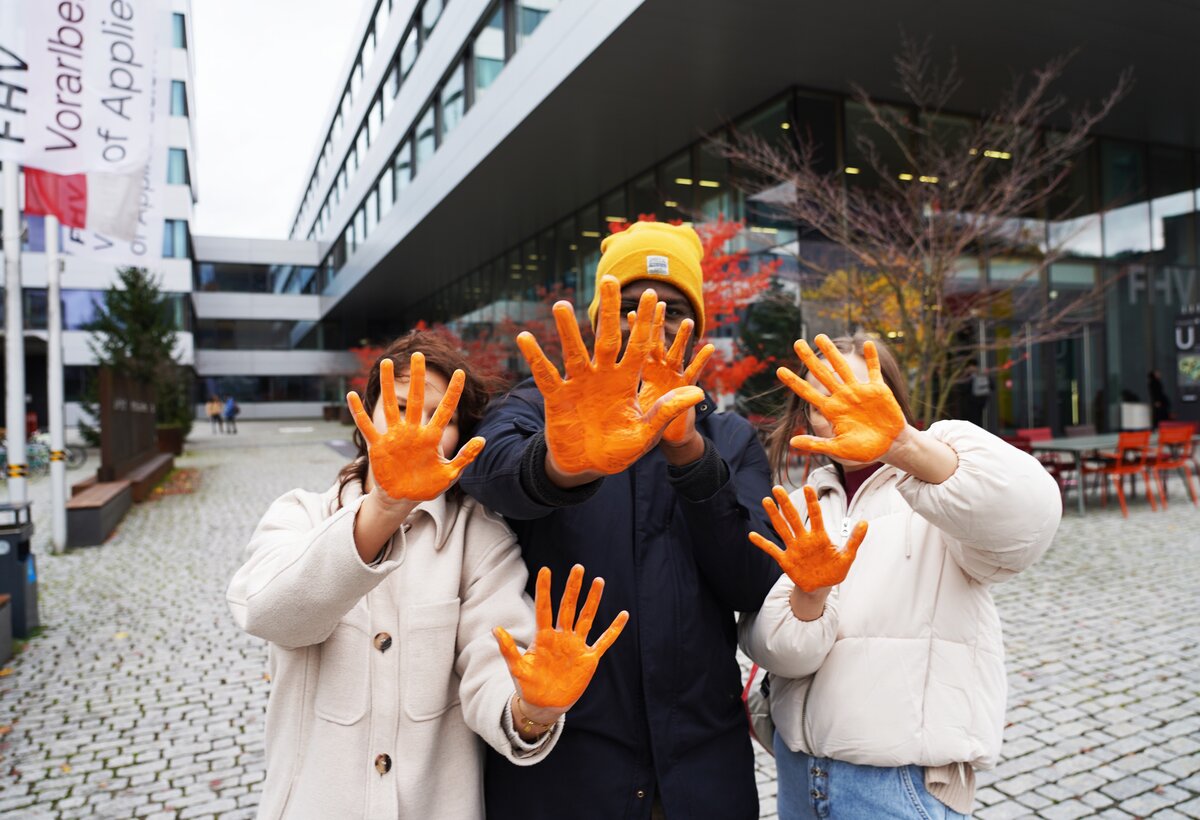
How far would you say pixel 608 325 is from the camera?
47.4 inches

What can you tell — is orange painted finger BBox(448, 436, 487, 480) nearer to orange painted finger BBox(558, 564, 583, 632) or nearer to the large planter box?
orange painted finger BBox(558, 564, 583, 632)

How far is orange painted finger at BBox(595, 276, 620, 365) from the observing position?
1170 mm

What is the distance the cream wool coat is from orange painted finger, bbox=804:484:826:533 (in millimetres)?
593

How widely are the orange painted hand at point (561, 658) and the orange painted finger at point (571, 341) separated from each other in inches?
15.0

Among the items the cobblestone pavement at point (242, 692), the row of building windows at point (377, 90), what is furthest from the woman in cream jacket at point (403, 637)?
the row of building windows at point (377, 90)

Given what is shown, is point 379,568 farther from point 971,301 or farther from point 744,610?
point 971,301

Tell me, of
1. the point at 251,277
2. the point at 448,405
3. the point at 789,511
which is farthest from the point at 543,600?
the point at 251,277

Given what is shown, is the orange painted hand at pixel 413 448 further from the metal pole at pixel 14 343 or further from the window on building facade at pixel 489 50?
the window on building facade at pixel 489 50

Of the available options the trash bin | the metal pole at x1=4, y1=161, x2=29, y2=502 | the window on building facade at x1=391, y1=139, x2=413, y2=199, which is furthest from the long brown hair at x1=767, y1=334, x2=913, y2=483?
the window on building facade at x1=391, y1=139, x2=413, y2=199

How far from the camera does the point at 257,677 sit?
5.11 metres

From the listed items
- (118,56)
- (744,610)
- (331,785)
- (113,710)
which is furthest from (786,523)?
(118,56)

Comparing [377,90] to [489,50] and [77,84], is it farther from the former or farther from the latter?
[77,84]

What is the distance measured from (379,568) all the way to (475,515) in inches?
12.0

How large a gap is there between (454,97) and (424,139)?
9.32 ft
